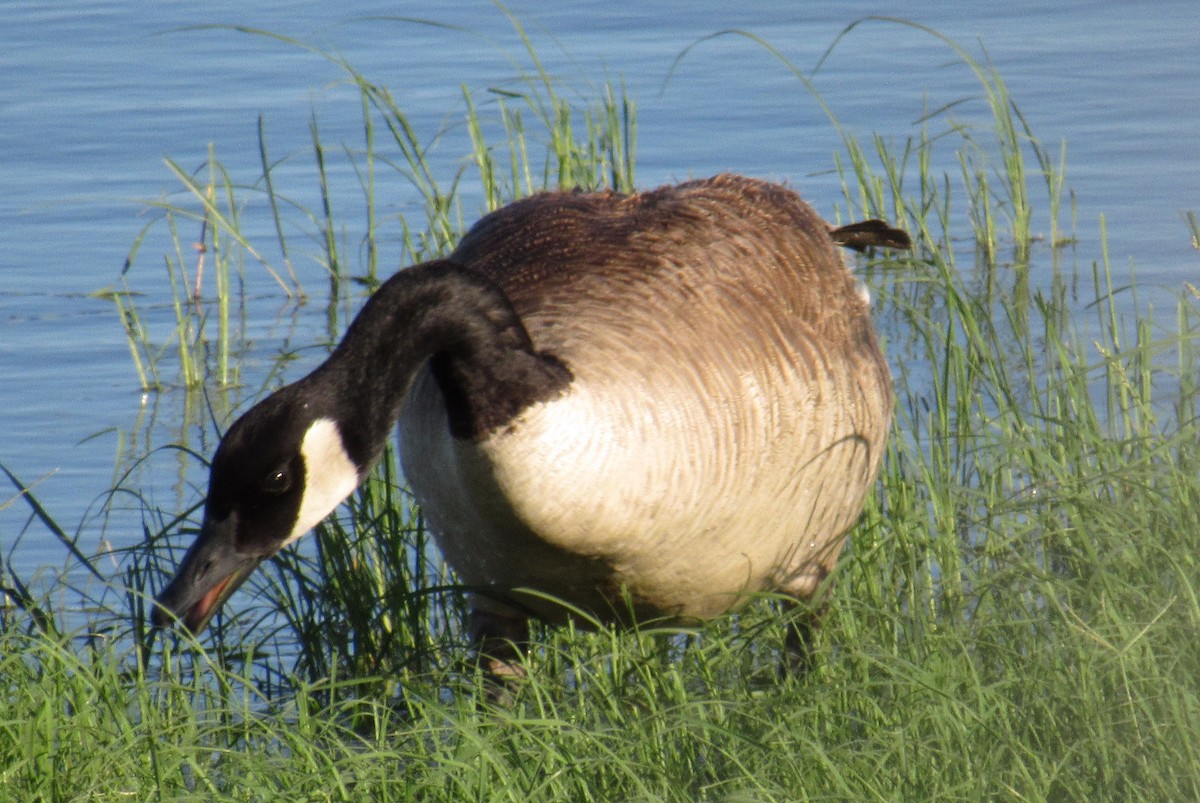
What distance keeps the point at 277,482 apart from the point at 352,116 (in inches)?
259

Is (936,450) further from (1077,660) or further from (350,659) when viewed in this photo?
(350,659)

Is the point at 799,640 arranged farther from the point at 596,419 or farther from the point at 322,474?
the point at 322,474

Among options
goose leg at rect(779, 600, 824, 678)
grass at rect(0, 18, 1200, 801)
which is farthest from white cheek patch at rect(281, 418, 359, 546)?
goose leg at rect(779, 600, 824, 678)

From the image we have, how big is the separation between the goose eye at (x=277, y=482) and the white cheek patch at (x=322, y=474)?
4 centimetres

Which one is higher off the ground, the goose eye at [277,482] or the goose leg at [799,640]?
the goose eye at [277,482]

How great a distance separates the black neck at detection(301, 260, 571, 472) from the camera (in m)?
3.62

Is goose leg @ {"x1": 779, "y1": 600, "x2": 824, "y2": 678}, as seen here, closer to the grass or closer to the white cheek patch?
the grass

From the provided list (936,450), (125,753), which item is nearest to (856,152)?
(936,450)

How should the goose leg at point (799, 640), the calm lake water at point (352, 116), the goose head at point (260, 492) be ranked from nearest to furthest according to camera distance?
the goose head at point (260, 492) → the goose leg at point (799, 640) → the calm lake water at point (352, 116)

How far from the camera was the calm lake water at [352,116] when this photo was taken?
6910mm

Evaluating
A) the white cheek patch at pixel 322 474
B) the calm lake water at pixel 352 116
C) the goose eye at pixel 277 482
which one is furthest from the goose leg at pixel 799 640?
the calm lake water at pixel 352 116

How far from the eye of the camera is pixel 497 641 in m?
4.31

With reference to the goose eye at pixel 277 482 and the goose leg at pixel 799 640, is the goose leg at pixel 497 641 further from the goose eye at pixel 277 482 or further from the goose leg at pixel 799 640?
the goose eye at pixel 277 482

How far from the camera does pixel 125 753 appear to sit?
11.8ft
